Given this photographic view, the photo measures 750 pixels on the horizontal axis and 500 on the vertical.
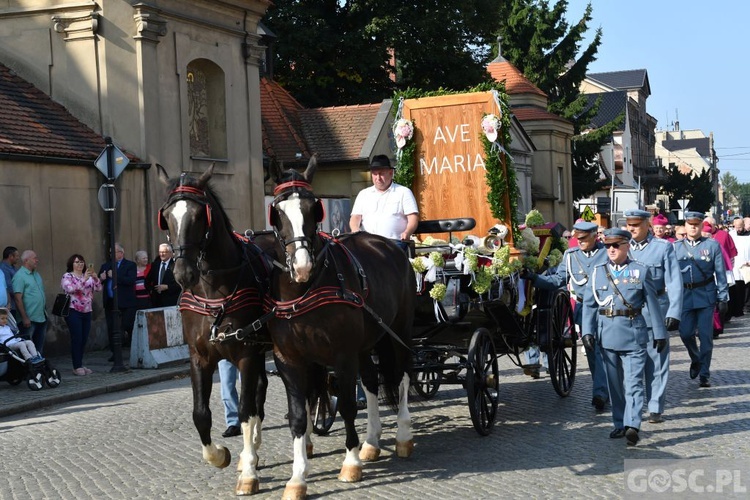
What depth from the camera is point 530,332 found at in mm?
11164

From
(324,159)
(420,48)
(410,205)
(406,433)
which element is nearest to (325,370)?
(406,433)

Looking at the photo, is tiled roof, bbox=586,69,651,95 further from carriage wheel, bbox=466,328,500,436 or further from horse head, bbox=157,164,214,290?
horse head, bbox=157,164,214,290

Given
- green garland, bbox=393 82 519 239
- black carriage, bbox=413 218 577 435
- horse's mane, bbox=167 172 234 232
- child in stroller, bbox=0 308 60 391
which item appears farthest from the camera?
child in stroller, bbox=0 308 60 391

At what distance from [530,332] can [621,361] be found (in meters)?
2.19

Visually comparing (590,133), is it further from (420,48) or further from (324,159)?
(324,159)

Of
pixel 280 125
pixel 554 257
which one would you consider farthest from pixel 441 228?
pixel 280 125

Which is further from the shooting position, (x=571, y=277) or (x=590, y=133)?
(x=590, y=133)

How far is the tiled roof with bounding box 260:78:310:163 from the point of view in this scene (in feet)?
99.1

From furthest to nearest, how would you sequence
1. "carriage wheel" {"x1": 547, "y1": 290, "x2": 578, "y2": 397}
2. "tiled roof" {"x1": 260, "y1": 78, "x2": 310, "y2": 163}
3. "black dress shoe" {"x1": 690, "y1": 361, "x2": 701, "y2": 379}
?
"tiled roof" {"x1": 260, "y1": 78, "x2": 310, "y2": 163} → "black dress shoe" {"x1": 690, "y1": 361, "x2": 701, "y2": 379} → "carriage wheel" {"x1": 547, "y1": 290, "x2": 578, "y2": 397}

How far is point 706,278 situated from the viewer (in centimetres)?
1264

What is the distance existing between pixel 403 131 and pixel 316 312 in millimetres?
5079

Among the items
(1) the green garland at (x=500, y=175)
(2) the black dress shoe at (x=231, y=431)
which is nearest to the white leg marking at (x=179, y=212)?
(2) the black dress shoe at (x=231, y=431)

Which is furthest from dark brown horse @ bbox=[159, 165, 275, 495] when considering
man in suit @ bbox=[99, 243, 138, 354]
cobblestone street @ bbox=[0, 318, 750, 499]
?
man in suit @ bbox=[99, 243, 138, 354]

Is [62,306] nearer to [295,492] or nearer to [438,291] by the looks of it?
[438,291]
